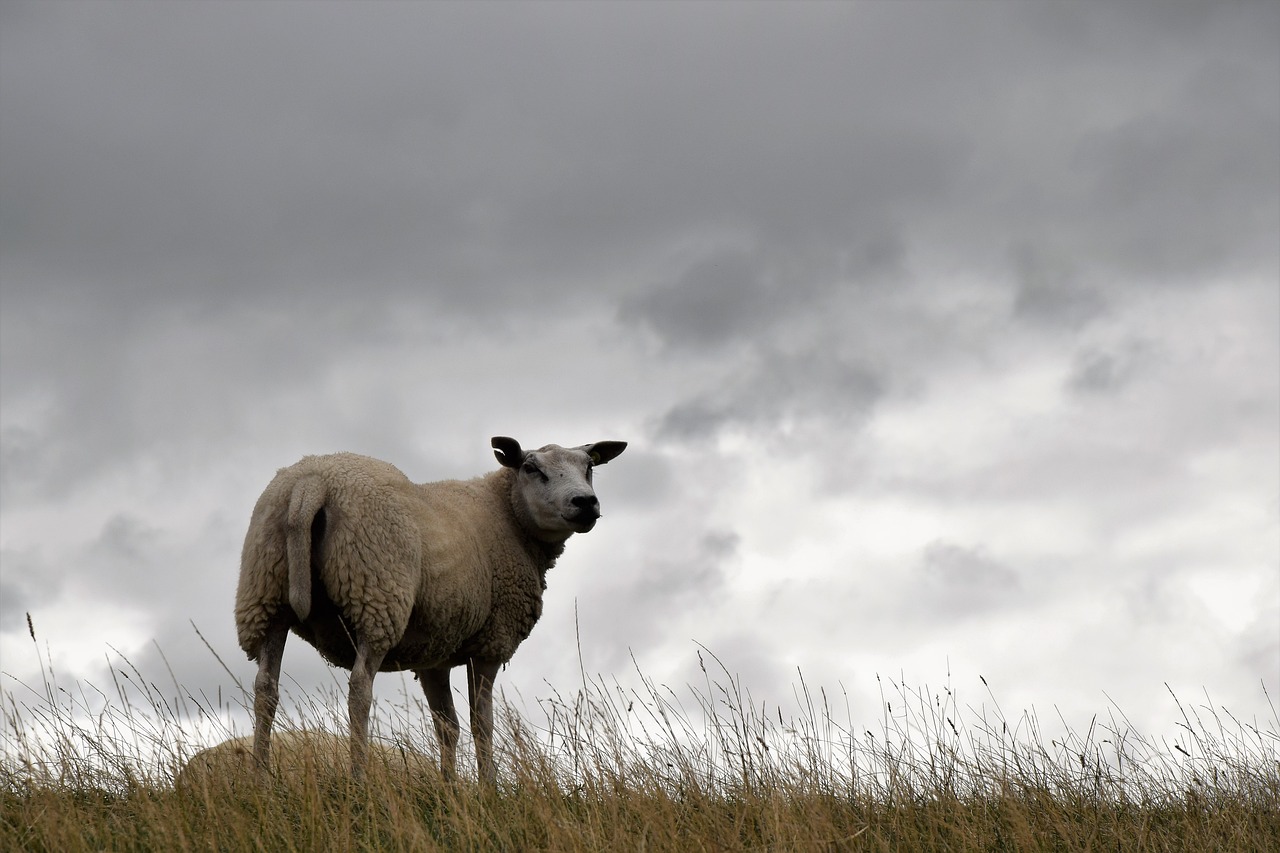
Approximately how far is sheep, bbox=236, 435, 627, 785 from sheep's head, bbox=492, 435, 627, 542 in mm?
13

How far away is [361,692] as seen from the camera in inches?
348

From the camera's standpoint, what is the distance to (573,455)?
436 inches

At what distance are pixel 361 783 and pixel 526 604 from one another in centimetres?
263

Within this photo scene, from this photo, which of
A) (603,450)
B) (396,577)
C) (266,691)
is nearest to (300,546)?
(396,577)

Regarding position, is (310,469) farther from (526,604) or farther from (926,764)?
(926,764)

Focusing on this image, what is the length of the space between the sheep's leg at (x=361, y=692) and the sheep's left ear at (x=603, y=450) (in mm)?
3485

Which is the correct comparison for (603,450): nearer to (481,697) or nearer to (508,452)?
(508,452)

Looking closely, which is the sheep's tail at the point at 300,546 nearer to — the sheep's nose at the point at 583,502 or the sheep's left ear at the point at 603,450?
the sheep's nose at the point at 583,502

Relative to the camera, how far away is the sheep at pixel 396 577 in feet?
29.1

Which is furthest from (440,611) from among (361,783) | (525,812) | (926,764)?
(926,764)

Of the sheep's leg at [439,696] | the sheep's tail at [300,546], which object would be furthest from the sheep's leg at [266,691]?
the sheep's leg at [439,696]

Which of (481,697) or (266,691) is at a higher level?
(481,697)

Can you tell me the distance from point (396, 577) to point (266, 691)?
4.09 ft

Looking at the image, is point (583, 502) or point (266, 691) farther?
point (583, 502)
